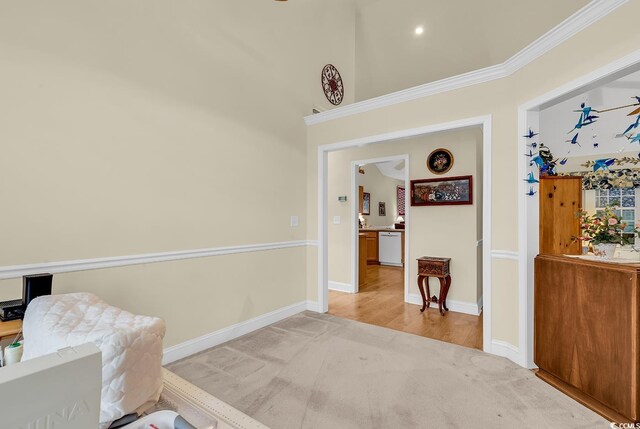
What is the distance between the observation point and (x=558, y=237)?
2.42m

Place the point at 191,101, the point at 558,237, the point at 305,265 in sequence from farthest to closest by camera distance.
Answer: the point at 305,265 < the point at 191,101 < the point at 558,237

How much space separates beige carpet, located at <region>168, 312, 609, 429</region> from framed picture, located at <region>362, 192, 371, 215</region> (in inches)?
214

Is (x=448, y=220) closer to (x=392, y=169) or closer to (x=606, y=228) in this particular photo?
(x=606, y=228)

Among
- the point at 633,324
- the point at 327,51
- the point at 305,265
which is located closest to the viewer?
the point at 633,324

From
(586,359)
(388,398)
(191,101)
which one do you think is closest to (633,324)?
(586,359)

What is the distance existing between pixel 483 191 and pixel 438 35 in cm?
268

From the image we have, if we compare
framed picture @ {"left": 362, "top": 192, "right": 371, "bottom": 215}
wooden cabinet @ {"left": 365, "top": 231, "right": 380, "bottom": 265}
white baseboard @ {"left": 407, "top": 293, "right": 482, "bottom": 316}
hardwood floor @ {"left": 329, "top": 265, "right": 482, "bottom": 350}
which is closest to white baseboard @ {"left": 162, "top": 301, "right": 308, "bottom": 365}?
hardwood floor @ {"left": 329, "top": 265, "right": 482, "bottom": 350}

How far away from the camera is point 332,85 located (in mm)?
4430

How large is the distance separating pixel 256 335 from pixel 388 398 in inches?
60.1

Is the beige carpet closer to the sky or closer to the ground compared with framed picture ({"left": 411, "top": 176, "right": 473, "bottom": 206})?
closer to the ground

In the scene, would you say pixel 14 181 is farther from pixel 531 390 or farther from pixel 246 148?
pixel 531 390

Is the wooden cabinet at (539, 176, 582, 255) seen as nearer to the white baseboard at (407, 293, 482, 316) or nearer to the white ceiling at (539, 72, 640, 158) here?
the white ceiling at (539, 72, 640, 158)

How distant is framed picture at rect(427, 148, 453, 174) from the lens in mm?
4043

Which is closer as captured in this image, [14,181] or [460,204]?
[14,181]
